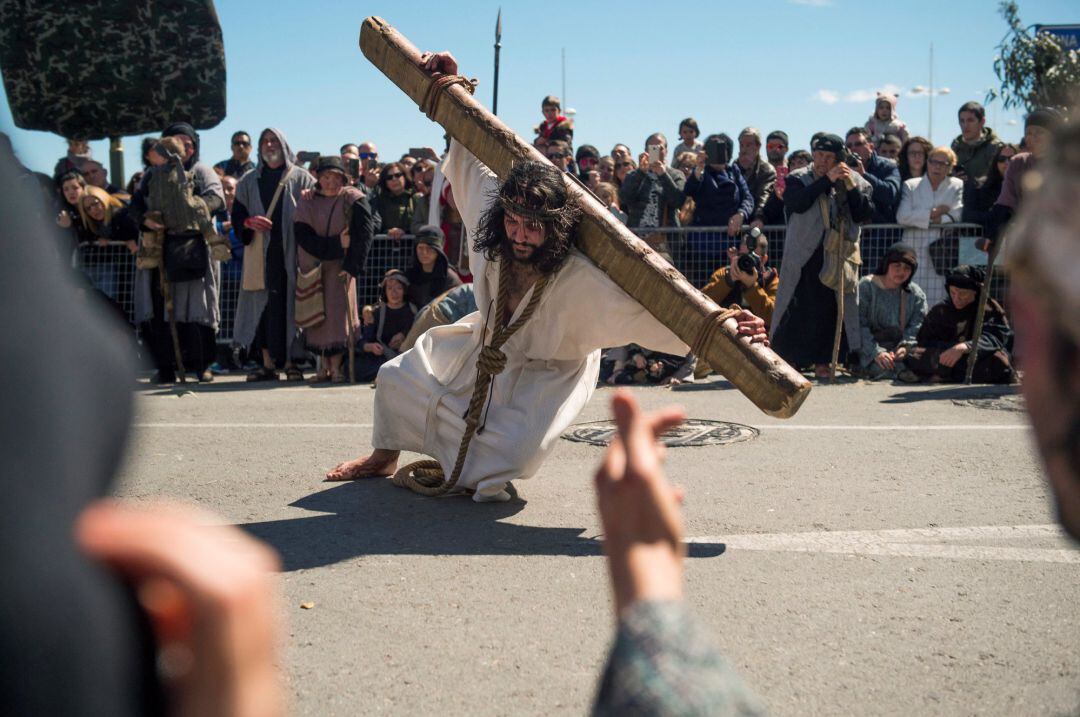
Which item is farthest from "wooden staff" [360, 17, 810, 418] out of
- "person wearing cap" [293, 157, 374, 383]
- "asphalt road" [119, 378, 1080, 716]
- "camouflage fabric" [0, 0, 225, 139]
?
"person wearing cap" [293, 157, 374, 383]

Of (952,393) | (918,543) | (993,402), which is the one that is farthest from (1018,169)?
(918,543)

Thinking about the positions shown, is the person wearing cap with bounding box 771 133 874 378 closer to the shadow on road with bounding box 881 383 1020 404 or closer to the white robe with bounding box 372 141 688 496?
the shadow on road with bounding box 881 383 1020 404

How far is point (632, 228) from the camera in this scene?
11.5 meters

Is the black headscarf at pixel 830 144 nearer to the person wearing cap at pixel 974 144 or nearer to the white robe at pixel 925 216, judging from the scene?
the white robe at pixel 925 216

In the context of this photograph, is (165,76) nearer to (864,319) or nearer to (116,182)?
(864,319)

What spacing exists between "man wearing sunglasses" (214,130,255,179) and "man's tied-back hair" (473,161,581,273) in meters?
8.09

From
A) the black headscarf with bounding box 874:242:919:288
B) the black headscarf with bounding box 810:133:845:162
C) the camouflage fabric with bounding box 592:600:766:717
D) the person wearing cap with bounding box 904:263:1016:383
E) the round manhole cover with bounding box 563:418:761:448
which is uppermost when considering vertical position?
the black headscarf with bounding box 810:133:845:162

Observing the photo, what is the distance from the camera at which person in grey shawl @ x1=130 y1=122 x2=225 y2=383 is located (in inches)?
435

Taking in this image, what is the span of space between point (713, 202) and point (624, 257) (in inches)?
268

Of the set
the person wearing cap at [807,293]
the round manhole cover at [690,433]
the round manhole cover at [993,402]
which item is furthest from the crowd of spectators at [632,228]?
the round manhole cover at [690,433]

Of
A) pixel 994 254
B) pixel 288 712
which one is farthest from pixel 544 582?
pixel 994 254

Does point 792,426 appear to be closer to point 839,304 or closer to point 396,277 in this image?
point 839,304

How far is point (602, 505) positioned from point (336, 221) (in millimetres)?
9941

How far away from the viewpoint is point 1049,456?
1080 millimetres
